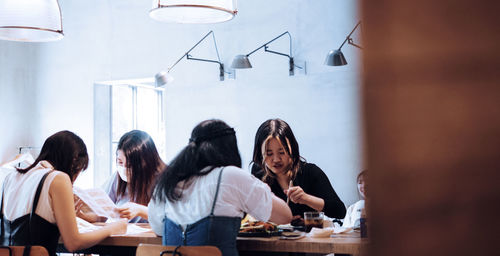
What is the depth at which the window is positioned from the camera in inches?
340

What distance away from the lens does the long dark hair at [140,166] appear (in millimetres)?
3877

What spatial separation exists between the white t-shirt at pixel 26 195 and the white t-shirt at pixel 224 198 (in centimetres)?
61

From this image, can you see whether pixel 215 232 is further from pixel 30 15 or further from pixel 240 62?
pixel 240 62

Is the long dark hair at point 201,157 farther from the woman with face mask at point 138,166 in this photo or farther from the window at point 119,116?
the window at point 119,116

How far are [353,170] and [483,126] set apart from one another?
22.9ft

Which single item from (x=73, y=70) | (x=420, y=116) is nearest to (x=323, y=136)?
(x=73, y=70)

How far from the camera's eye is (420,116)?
0.84 ft

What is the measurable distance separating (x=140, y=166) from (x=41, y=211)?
1187 mm

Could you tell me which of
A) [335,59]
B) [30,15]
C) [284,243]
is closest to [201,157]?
[284,243]

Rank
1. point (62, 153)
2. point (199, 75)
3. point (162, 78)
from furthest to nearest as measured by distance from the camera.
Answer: point (199, 75) < point (162, 78) < point (62, 153)

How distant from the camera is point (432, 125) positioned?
255 millimetres

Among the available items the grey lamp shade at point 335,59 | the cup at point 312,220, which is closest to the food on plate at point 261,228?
the cup at point 312,220

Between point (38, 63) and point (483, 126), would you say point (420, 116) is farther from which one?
point (38, 63)

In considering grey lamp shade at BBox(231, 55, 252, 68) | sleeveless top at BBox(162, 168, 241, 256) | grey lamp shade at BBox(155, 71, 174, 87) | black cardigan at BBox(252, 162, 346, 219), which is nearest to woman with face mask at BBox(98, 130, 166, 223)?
black cardigan at BBox(252, 162, 346, 219)
